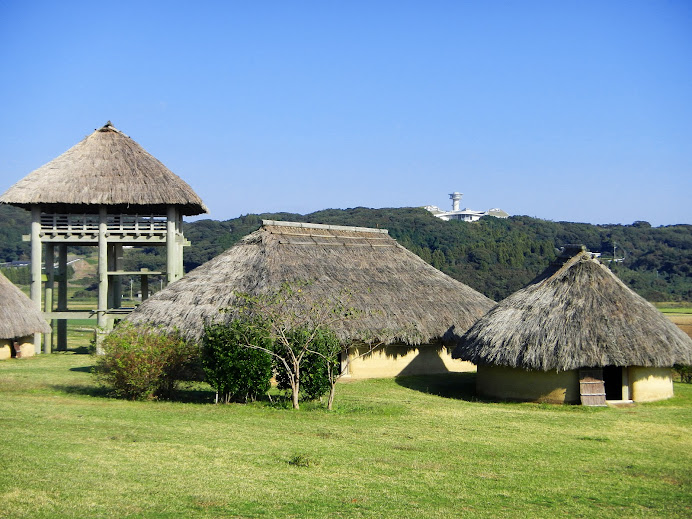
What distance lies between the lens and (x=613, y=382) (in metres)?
20.9

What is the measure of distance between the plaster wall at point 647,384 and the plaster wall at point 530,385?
153 cm

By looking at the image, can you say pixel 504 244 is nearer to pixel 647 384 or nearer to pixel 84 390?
pixel 647 384

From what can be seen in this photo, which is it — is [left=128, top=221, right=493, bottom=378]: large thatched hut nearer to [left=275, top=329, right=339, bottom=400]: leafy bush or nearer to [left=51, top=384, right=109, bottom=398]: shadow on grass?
[left=51, top=384, right=109, bottom=398]: shadow on grass

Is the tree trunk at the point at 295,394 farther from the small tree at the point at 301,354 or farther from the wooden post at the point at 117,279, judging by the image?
the wooden post at the point at 117,279

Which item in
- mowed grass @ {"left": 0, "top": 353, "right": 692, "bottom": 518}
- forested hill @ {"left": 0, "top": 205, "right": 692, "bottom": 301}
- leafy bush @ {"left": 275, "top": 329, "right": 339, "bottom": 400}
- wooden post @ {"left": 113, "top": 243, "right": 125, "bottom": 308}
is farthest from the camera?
forested hill @ {"left": 0, "top": 205, "right": 692, "bottom": 301}

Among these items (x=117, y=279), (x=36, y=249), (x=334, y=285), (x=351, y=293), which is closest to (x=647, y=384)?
(x=351, y=293)

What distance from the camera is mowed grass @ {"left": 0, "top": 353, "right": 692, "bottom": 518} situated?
29.0 feet

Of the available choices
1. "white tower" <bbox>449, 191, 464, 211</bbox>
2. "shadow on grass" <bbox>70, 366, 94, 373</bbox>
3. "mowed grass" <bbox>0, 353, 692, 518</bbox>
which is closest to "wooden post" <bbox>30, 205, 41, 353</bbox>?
"shadow on grass" <bbox>70, 366, 94, 373</bbox>

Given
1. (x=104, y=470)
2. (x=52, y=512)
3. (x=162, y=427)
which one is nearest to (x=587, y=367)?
(x=162, y=427)

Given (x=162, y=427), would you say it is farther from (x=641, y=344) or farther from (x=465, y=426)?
(x=641, y=344)

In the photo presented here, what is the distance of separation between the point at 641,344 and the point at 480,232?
51.6 metres

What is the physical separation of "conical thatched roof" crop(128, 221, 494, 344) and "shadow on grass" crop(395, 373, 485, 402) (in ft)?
3.80

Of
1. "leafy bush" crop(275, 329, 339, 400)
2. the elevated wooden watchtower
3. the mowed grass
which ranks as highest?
the elevated wooden watchtower

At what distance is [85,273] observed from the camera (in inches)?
3196
